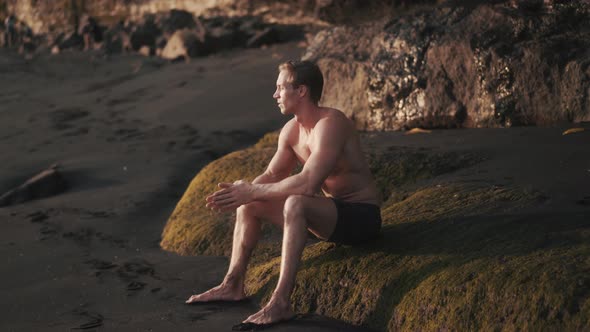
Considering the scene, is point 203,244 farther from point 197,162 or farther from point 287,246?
point 197,162

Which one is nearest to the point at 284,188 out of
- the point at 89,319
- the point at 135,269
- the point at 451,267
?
the point at 451,267

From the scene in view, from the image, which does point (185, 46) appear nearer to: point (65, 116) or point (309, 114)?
point (65, 116)

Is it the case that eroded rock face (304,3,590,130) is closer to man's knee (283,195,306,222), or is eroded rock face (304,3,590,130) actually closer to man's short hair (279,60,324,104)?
man's short hair (279,60,324,104)

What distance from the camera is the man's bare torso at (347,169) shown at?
14.6 ft

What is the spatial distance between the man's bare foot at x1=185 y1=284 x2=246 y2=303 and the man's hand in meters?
0.50

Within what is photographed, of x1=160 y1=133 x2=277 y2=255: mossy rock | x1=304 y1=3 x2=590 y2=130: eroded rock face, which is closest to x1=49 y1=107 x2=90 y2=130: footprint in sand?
x1=304 y1=3 x2=590 y2=130: eroded rock face

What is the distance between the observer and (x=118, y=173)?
8164 mm

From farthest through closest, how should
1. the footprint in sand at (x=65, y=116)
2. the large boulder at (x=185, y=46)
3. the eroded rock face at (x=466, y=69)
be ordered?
the large boulder at (x=185, y=46) → the footprint in sand at (x=65, y=116) → the eroded rock face at (x=466, y=69)

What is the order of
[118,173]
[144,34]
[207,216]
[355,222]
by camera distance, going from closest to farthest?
[355,222], [207,216], [118,173], [144,34]

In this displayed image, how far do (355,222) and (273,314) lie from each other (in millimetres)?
651

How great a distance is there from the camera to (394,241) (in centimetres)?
447

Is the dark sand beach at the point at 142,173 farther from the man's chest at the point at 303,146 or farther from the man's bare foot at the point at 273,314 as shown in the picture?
the man's chest at the point at 303,146

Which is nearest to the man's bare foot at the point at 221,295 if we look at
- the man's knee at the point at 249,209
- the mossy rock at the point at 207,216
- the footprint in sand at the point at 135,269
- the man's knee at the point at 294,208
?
the man's knee at the point at 249,209

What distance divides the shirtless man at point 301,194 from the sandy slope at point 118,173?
239mm
